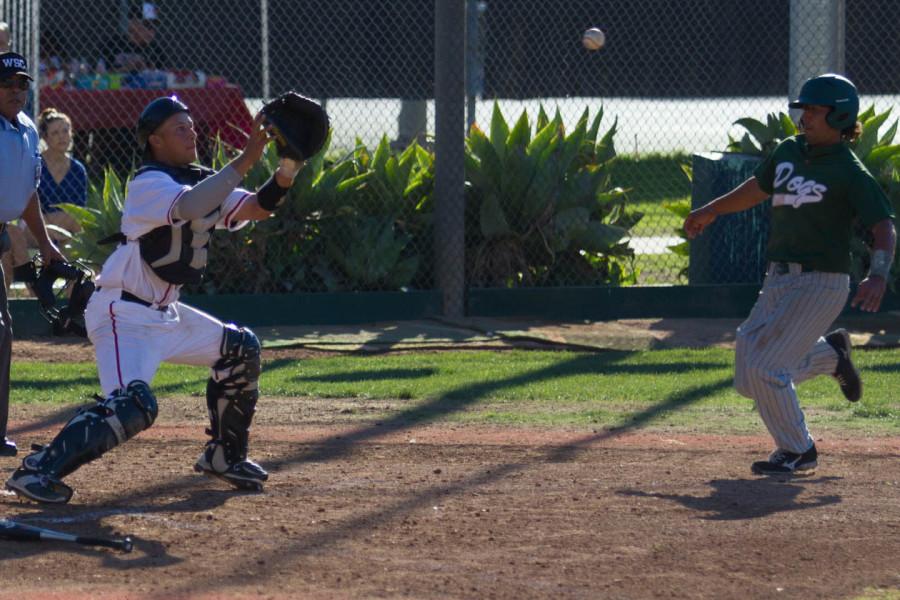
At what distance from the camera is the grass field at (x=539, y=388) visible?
295 inches

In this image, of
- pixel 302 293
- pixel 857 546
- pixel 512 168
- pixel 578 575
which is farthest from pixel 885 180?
pixel 578 575

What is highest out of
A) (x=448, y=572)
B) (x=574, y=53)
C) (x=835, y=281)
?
(x=574, y=53)

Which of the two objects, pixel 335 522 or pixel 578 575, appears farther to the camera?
pixel 335 522

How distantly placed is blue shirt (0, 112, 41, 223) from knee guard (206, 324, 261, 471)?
137 centimetres

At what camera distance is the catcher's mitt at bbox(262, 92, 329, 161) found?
208 inches

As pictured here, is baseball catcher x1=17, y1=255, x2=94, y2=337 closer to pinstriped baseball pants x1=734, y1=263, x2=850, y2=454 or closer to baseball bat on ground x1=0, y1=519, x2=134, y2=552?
baseball bat on ground x1=0, y1=519, x2=134, y2=552

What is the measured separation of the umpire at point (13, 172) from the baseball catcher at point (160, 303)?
1090 millimetres

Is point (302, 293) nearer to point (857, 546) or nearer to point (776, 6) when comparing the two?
point (857, 546)

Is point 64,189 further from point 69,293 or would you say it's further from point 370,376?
point 69,293

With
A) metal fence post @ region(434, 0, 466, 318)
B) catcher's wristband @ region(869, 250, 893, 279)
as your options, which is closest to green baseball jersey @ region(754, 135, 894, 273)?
catcher's wristband @ region(869, 250, 893, 279)

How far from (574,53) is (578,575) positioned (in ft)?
48.2

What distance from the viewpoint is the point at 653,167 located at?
16984 mm

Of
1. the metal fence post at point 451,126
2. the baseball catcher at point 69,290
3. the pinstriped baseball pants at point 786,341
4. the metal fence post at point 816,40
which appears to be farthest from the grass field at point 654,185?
the baseball catcher at point 69,290

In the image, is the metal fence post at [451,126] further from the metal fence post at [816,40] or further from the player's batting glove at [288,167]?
the player's batting glove at [288,167]
